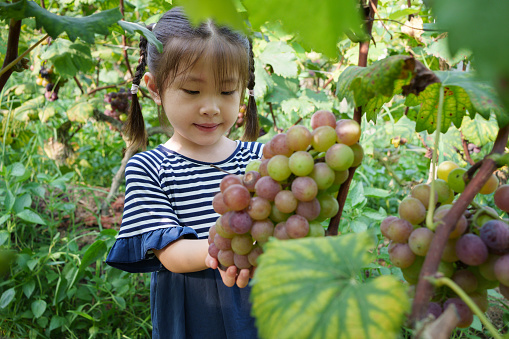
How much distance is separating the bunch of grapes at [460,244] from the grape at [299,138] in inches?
5.7

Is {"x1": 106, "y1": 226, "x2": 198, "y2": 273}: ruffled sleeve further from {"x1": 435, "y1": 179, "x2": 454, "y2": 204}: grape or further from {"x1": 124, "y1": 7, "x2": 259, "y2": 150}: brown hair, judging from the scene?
{"x1": 435, "y1": 179, "x2": 454, "y2": 204}: grape

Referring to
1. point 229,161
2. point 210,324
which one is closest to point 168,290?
point 210,324

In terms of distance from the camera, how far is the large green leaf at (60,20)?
0.81m

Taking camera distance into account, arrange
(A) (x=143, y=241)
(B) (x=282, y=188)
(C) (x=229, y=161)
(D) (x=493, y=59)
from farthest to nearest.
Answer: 1. (C) (x=229, y=161)
2. (A) (x=143, y=241)
3. (B) (x=282, y=188)
4. (D) (x=493, y=59)

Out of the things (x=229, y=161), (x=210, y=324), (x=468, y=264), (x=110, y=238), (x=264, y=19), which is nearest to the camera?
(x=264, y=19)

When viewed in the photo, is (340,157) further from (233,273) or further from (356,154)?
(233,273)

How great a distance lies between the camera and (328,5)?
28 centimetres

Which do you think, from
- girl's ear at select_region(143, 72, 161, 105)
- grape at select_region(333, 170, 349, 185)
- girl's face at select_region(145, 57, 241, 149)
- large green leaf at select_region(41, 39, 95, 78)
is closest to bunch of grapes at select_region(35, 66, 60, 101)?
large green leaf at select_region(41, 39, 95, 78)

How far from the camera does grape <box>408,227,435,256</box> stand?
450 mm

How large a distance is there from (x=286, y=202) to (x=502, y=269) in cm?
24

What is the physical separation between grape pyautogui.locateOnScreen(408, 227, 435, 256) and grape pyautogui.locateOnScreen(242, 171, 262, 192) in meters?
0.22

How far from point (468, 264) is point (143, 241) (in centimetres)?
97

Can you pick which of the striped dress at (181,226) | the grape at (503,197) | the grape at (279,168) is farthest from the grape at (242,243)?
the striped dress at (181,226)

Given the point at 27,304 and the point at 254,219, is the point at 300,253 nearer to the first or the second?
the point at 254,219
